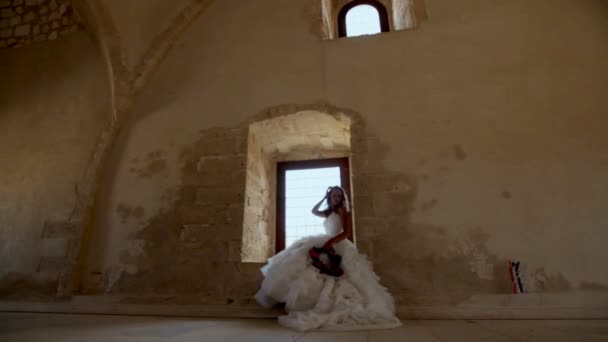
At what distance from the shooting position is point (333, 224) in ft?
9.70

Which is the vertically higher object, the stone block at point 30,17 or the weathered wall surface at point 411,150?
the stone block at point 30,17

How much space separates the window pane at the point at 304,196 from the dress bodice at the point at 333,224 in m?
1.28

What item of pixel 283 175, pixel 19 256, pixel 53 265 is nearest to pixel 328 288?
pixel 283 175

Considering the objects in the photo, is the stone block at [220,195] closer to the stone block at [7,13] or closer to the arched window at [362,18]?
the arched window at [362,18]

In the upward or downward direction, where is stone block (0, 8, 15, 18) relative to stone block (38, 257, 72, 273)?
upward

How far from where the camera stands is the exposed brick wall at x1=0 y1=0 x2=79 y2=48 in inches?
201

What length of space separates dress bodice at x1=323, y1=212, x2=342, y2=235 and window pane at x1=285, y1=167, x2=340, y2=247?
1.28m

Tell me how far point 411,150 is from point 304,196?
1717 mm

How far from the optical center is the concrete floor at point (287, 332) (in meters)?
1.73

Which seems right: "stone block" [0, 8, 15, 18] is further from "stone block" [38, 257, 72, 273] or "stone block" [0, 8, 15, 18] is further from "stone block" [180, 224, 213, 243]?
"stone block" [180, 224, 213, 243]

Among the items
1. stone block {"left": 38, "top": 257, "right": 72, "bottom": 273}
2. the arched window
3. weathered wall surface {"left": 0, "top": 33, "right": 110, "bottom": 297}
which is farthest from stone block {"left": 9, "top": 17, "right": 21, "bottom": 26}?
the arched window

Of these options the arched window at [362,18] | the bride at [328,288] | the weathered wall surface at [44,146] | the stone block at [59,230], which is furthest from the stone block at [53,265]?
the arched window at [362,18]

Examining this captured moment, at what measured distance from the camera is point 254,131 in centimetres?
398

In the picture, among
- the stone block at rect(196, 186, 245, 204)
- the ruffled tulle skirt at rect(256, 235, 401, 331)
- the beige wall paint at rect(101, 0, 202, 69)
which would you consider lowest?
the ruffled tulle skirt at rect(256, 235, 401, 331)
